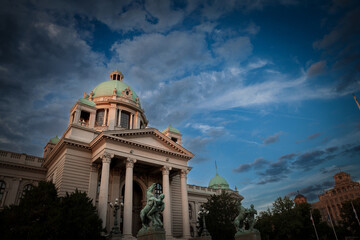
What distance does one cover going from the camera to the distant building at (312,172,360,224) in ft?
326

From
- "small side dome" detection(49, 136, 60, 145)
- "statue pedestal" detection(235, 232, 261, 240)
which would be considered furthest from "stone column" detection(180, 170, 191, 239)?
"small side dome" detection(49, 136, 60, 145)

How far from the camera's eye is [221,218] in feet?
118

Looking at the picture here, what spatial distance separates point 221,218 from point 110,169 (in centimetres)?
1680

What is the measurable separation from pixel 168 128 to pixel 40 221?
25898 millimetres

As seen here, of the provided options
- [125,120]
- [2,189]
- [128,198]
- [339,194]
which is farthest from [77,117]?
[339,194]

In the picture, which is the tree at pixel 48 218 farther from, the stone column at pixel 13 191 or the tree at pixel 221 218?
the tree at pixel 221 218

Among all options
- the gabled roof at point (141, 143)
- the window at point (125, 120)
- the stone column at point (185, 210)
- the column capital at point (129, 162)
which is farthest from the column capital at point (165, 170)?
the window at point (125, 120)

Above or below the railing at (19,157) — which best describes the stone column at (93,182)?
below

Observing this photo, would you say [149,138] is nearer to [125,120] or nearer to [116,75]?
[125,120]

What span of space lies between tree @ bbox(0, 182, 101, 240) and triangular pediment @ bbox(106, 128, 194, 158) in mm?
8730

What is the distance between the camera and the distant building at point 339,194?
9950cm

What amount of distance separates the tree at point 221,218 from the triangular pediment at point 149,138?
8.53 meters

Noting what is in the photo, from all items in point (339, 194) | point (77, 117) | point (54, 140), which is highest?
point (54, 140)

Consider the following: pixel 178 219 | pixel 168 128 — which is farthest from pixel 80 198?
pixel 168 128
